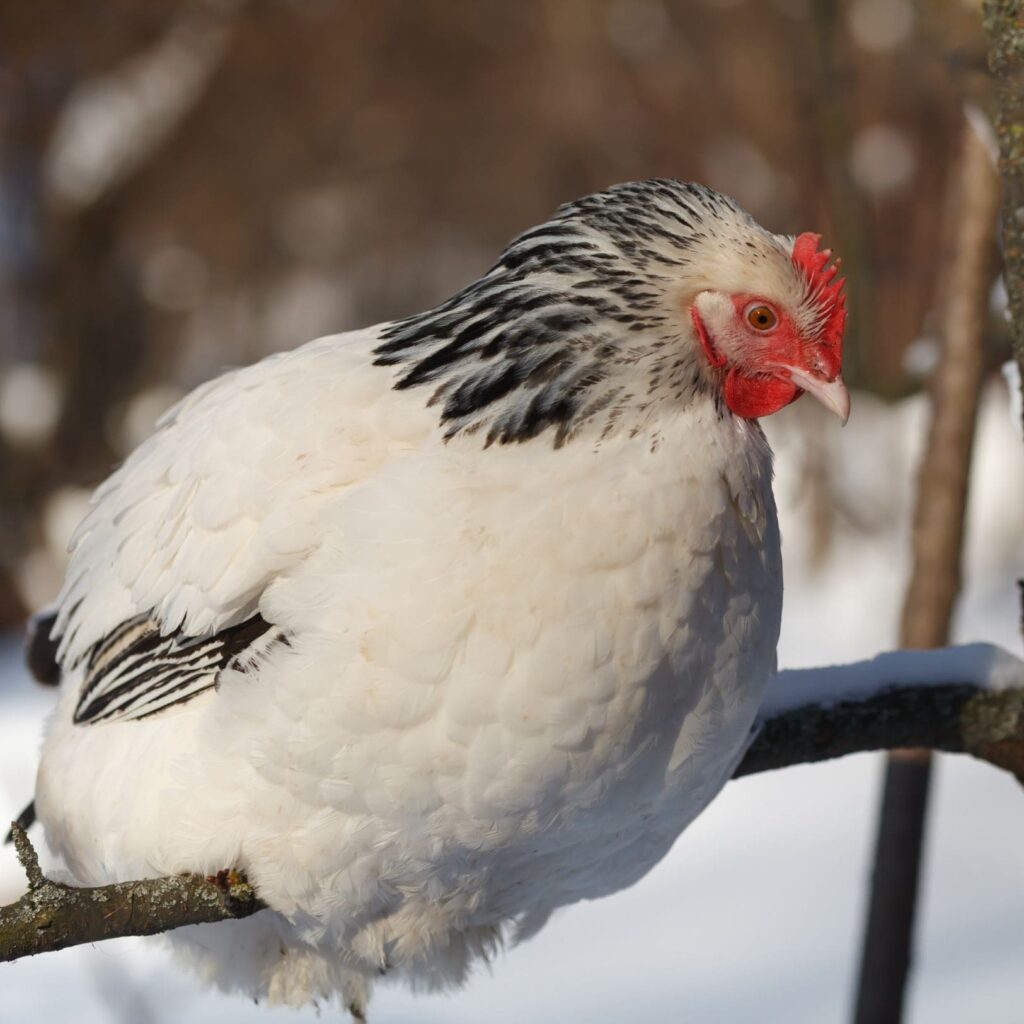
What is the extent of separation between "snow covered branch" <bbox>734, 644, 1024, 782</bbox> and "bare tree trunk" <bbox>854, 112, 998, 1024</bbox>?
25.1 inches

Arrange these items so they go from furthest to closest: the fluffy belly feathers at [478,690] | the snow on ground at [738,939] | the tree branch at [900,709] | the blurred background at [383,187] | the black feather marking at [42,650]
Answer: the blurred background at [383,187]
the snow on ground at [738,939]
the black feather marking at [42,650]
the tree branch at [900,709]
the fluffy belly feathers at [478,690]

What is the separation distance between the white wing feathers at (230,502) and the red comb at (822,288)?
654mm

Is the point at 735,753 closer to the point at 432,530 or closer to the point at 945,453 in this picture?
the point at 432,530

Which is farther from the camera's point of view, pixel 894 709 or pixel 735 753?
pixel 894 709

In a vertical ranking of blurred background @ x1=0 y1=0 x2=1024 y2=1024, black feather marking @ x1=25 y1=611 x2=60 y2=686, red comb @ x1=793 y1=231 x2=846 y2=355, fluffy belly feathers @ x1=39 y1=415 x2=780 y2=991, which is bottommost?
fluffy belly feathers @ x1=39 y1=415 x2=780 y2=991

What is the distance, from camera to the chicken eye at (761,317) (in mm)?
1963

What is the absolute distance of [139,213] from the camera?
911 cm

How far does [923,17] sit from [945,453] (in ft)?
3.25

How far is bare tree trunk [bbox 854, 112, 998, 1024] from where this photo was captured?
314 cm

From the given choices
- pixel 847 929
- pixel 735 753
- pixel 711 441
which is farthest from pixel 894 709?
pixel 847 929

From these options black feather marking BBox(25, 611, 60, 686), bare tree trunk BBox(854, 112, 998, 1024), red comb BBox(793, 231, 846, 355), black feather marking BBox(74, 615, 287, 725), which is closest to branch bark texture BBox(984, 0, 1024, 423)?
red comb BBox(793, 231, 846, 355)

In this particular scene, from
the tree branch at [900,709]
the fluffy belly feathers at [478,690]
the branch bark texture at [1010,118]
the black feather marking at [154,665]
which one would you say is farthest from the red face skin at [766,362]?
the black feather marking at [154,665]

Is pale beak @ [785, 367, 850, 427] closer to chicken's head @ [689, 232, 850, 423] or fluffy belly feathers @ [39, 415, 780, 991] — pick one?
chicken's head @ [689, 232, 850, 423]

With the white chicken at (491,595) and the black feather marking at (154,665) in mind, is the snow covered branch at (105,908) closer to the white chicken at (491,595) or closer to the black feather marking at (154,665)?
the white chicken at (491,595)
